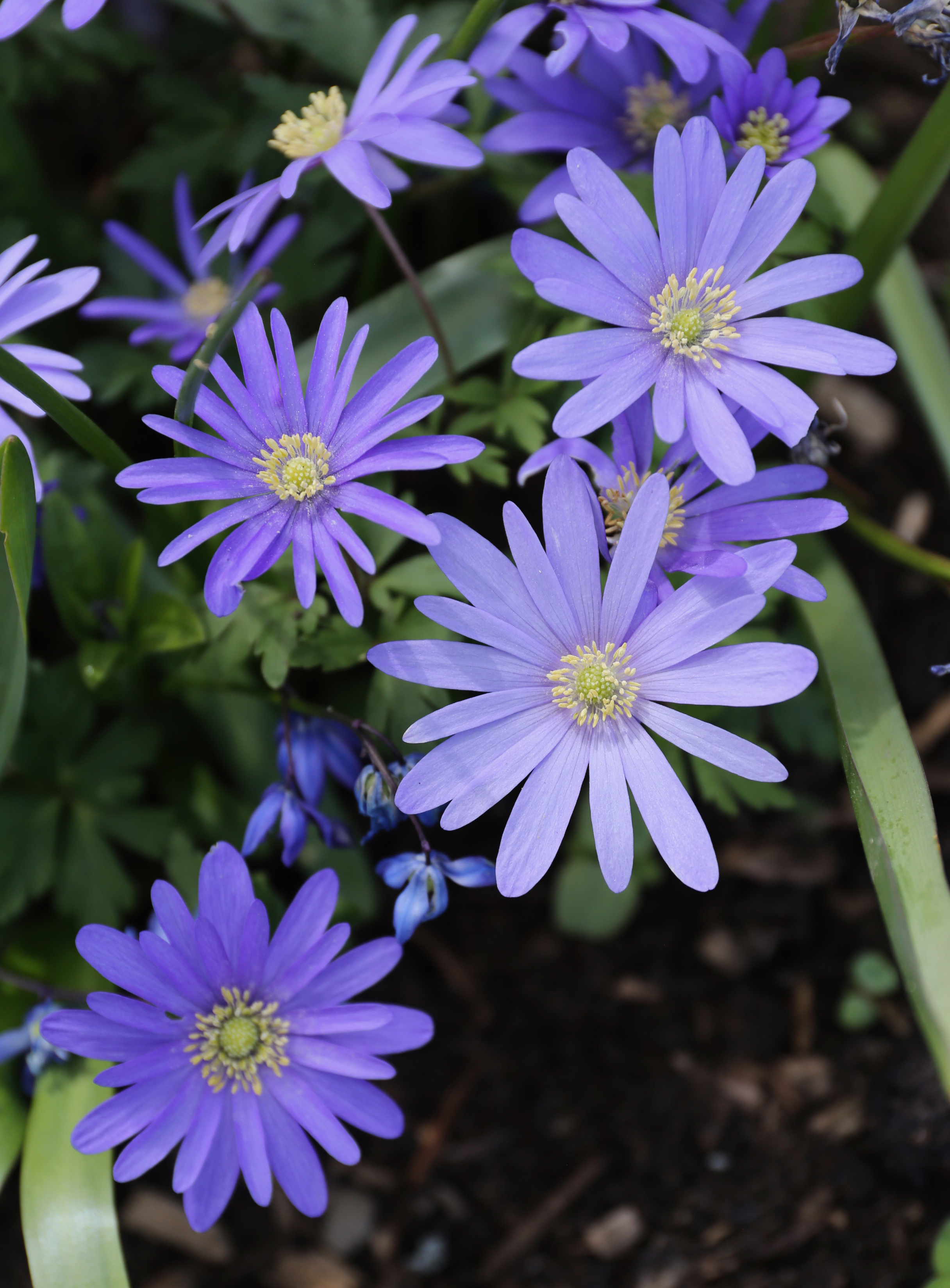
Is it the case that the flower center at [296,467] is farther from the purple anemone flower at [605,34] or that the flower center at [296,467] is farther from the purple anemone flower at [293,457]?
the purple anemone flower at [605,34]

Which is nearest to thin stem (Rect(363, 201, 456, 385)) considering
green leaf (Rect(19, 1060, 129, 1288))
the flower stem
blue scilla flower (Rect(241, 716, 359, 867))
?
the flower stem

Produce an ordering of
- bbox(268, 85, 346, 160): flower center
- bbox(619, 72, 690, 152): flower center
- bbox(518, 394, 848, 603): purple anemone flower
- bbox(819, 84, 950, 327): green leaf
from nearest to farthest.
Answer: bbox(518, 394, 848, 603): purple anemone flower < bbox(268, 85, 346, 160): flower center < bbox(819, 84, 950, 327): green leaf < bbox(619, 72, 690, 152): flower center

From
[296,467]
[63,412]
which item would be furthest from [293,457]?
[63,412]

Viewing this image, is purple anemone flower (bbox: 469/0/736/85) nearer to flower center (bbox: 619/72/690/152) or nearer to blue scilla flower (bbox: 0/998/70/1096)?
flower center (bbox: 619/72/690/152)

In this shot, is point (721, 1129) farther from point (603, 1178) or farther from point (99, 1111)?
point (99, 1111)

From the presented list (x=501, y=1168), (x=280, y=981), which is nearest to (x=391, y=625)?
(x=280, y=981)

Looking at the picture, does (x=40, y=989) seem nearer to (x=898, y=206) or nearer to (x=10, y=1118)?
(x=10, y=1118)

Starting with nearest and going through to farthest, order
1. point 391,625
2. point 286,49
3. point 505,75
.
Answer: point 391,625 < point 505,75 < point 286,49
